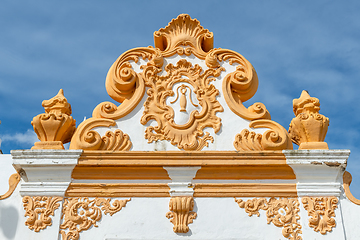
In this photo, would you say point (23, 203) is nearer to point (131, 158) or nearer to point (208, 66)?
point (131, 158)

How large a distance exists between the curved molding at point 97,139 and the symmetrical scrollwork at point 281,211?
1883 millimetres

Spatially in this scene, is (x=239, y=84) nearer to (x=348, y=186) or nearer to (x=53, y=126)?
(x=348, y=186)

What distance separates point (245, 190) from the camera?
6.23m

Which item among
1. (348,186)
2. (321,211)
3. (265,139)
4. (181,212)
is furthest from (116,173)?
(348,186)

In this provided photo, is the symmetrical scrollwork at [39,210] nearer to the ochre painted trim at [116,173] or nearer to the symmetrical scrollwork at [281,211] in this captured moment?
the ochre painted trim at [116,173]

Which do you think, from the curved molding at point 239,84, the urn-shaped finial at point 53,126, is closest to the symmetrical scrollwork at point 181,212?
the curved molding at point 239,84

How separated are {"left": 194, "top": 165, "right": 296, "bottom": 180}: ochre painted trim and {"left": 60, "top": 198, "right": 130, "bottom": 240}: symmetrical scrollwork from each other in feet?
3.98

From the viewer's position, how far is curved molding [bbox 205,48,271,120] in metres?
6.84

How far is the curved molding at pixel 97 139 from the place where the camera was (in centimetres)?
646

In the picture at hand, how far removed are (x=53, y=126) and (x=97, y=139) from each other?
2.23 ft

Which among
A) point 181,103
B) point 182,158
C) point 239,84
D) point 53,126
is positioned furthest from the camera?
point 239,84

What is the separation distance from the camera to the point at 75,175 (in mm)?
6324

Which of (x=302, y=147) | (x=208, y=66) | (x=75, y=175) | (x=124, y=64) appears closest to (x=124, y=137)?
(x=75, y=175)

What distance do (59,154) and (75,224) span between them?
3.34 feet
